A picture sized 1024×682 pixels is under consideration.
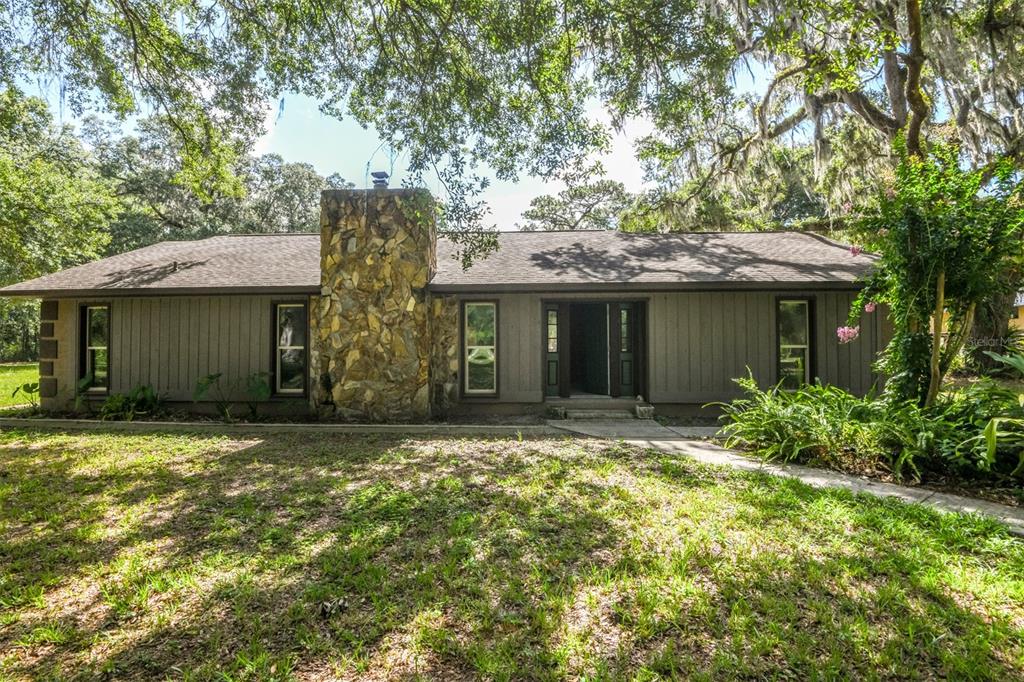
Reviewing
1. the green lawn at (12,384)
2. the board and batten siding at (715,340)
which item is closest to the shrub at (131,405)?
the green lawn at (12,384)

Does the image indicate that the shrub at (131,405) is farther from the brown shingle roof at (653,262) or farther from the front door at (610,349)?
the front door at (610,349)

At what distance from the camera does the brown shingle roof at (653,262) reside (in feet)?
26.0

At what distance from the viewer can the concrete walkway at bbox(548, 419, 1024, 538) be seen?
3994 millimetres

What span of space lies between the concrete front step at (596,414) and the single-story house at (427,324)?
269mm

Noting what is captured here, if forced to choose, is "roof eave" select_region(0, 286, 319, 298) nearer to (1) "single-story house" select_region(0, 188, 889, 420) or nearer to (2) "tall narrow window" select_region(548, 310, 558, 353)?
(1) "single-story house" select_region(0, 188, 889, 420)

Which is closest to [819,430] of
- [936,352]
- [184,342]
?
[936,352]

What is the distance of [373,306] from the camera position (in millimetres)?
7809

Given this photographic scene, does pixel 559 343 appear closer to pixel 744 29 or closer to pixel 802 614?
pixel 744 29

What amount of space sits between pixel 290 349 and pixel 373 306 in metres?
2.13

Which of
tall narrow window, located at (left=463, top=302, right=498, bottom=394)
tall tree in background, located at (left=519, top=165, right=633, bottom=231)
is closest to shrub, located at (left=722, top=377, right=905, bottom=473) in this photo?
tall narrow window, located at (left=463, top=302, right=498, bottom=394)

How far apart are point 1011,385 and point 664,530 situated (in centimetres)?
1274

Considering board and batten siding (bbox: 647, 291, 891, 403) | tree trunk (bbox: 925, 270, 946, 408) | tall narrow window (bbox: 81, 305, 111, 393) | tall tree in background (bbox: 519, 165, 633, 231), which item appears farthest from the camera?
tall tree in background (bbox: 519, 165, 633, 231)

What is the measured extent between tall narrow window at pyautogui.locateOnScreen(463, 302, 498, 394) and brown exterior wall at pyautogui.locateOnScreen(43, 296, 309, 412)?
117 inches

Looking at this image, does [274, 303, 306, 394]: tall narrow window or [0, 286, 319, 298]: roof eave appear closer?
[0, 286, 319, 298]: roof eave
